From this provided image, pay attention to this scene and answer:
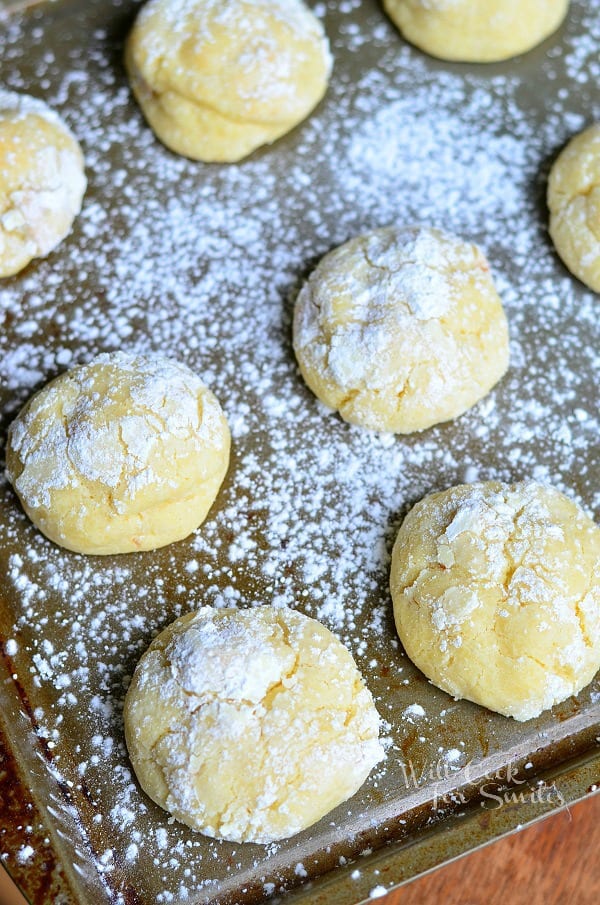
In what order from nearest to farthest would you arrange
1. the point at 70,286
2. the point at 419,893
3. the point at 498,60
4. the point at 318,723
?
1. the point at 318,723
2. the point at 419,893
3. the point at 70,286
4. the point at 498,60

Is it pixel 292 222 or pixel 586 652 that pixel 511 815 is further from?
pixel 292 222

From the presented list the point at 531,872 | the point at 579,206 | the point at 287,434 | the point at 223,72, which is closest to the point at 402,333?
the point at 287,434

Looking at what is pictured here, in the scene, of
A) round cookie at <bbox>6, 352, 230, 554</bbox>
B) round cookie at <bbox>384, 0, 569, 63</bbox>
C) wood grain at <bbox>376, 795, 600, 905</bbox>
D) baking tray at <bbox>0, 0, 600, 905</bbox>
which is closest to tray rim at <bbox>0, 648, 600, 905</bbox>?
baking tray at <bbox>0, 0, 600, 905</bbox>

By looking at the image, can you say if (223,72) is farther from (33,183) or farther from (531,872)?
(531,872)

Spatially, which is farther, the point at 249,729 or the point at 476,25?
the point at 476,25

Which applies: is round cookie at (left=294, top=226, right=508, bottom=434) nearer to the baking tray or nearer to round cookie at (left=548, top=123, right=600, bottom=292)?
the baking tray

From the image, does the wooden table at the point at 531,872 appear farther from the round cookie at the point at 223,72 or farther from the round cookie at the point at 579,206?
the round cookie at the point at 223,72

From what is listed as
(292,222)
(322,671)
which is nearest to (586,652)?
(322,671)
